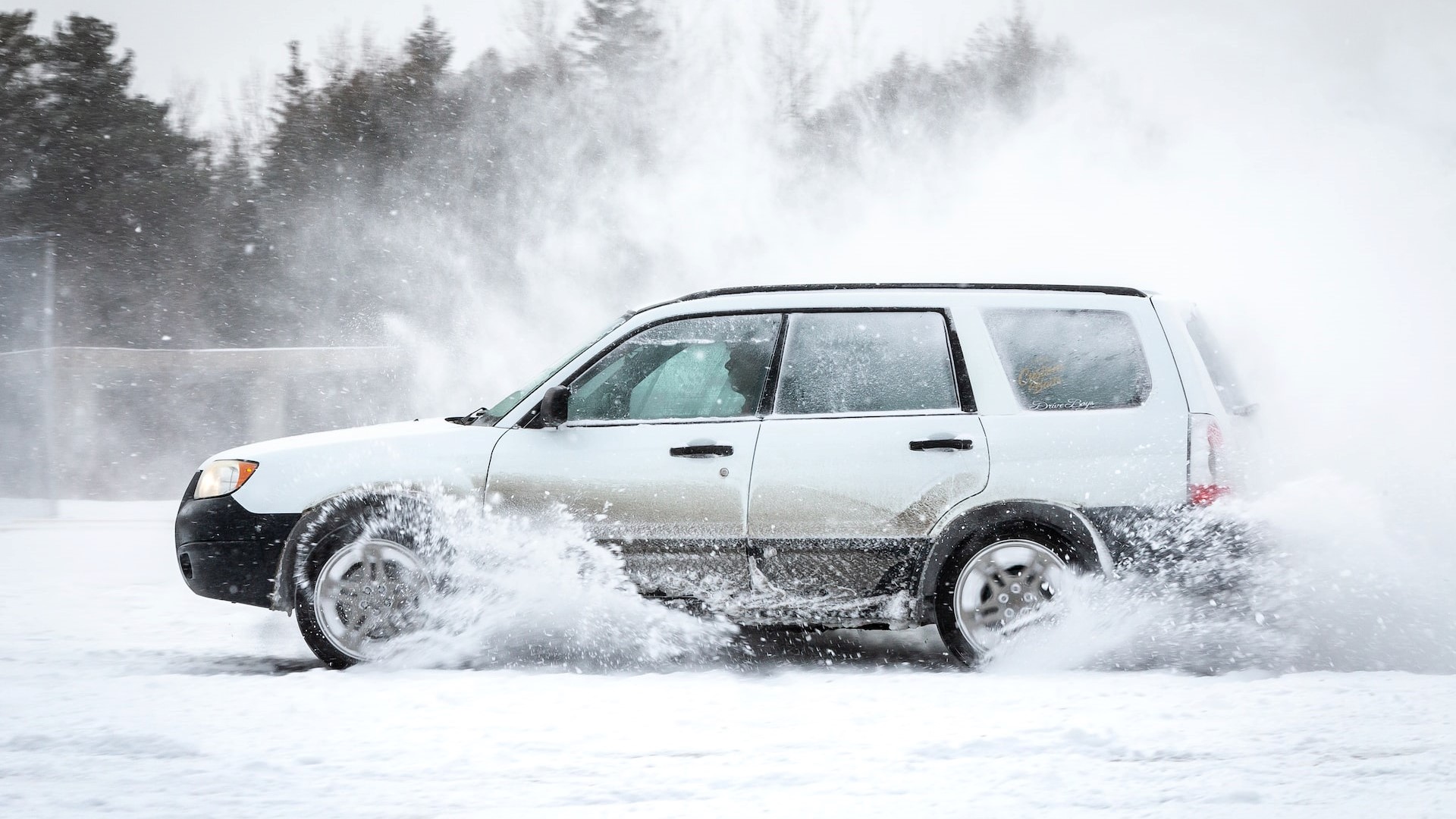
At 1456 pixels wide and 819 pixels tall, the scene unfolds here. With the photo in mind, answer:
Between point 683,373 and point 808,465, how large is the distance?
71 cm

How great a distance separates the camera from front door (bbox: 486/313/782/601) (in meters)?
5.45

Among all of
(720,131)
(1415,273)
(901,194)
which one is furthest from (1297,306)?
(720,131)

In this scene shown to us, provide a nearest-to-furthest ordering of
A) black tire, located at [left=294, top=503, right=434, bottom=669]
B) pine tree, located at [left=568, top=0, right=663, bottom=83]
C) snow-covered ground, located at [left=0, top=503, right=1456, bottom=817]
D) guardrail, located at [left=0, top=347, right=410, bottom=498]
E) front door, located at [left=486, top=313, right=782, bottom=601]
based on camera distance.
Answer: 1. snow-covered ground, located at [left=0, top=503, right=1456, bottom=817]
2. front door, located at [left=486, top=313, right=782, bottom=601]
3. black tire, located at [left=294, top=503, right=434, bottom=669]
4. guardrail, located at [left=0, top=347, right=410, bottom=498]
5. pine tree, located at [left=568, top=0, right=663, bottom=83]

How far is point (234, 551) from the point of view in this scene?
560cm

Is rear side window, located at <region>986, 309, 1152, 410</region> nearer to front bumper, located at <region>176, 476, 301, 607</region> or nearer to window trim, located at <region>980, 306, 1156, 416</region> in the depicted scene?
window trim, located at <region>980, 306, 1156, 416</region>

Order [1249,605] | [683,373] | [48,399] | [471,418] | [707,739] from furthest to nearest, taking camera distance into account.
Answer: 1. [48,399]
2. [471,418]
3. [683,373]
4. [1249,605]
5. [707,739]

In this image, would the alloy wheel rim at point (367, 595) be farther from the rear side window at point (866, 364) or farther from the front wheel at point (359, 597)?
the rear side window at point (866, 364)

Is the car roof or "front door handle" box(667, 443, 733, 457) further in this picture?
the car roof

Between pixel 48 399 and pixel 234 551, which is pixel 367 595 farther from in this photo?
pixel 48 399

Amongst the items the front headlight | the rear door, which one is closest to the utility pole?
the front headlight

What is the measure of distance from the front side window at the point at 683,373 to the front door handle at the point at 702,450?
0.16 m

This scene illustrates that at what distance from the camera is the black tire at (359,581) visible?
555 cm

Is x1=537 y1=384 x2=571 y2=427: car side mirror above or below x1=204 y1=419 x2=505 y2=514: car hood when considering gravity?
above

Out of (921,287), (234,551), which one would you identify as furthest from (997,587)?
(234,551)
